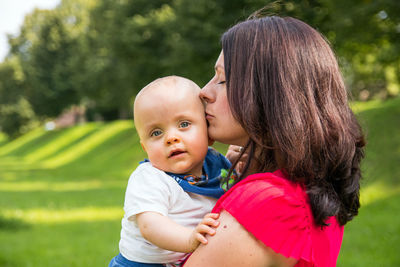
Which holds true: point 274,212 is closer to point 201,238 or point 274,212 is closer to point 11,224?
point 201,238

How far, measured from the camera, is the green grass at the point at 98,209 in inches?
312

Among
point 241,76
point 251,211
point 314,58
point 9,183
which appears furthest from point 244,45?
point 9,183

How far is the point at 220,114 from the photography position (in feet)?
6.42

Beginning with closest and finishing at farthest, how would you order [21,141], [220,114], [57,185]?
[220,114]
[57,185]
[21,141]

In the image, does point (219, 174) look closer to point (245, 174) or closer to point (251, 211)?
point (245, 174)

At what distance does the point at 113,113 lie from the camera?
145 ft

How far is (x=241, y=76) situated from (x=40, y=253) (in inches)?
307

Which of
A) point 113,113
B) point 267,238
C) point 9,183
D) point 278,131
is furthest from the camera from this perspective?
point 113,113

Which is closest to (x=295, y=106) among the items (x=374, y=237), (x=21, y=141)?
(x=374, y=237)

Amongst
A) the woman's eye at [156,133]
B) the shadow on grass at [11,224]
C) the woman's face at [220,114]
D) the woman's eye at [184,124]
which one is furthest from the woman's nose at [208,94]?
the shadow on grass at [11,224]

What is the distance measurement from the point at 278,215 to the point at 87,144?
3162 cm

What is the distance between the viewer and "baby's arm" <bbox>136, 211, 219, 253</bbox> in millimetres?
1636

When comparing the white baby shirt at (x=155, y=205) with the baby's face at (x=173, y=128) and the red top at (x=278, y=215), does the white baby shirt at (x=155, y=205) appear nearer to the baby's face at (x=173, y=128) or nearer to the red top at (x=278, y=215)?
the baby's face at (x=173, y=128)

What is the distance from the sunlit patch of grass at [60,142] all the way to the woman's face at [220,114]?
34.7 metres
